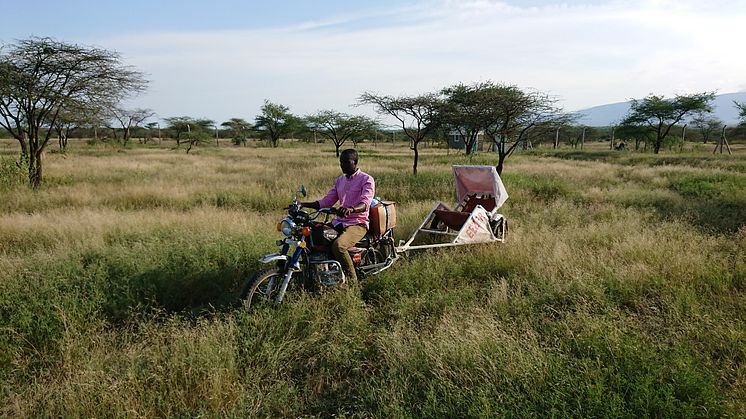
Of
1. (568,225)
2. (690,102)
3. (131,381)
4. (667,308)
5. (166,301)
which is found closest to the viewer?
(131,381)

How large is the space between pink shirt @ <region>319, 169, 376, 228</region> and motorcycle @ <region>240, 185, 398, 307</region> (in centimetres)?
19

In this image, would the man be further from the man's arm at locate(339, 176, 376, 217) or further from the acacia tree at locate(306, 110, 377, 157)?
the acacia tree at locate(306, 110, 377, 157)

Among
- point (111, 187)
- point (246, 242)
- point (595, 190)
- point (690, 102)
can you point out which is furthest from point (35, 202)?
point (690, 102)

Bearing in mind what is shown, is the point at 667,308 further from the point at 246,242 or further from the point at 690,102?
the point at 690,102

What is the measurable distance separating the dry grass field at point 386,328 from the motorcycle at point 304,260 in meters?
0.19

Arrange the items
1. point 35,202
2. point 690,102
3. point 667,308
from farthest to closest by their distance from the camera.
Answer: point 690,102
point 35,202
point 667,308

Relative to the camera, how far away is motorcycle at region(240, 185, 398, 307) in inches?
151

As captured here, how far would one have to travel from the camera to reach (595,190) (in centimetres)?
1089

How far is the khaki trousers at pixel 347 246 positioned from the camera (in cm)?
418

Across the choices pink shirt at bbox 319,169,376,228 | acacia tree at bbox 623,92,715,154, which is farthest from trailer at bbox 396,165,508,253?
acacia tree at bbox 623,92,715,154

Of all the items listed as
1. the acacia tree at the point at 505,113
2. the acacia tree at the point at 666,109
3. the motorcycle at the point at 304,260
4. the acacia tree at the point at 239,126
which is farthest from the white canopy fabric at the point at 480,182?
the acacia tree at the point at 239,126

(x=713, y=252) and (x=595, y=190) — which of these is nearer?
(x=713, y=252)

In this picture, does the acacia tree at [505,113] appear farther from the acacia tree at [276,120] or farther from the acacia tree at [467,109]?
the acacia tree at [276,120]

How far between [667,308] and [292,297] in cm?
344
